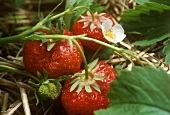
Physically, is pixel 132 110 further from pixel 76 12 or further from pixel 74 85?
pixel 76 12

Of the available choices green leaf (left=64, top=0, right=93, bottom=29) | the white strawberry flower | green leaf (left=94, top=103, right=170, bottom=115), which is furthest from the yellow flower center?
green leaf (left=94, top=103, right=170, bottom=115)

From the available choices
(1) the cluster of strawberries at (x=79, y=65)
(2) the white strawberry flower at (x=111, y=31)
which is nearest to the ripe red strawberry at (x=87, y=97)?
(1) the cluster of strawberries at (x=79, y=65)

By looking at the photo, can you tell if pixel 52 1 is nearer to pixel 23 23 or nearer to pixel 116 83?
pixel 23 23

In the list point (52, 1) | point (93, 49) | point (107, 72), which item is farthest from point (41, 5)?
point (107, 72)

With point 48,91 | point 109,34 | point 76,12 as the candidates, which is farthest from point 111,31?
point 48,91

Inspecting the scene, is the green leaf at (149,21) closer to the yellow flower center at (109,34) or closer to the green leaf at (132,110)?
the yellow flower center at (109,34)

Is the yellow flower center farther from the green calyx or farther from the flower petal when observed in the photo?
the green calyx
